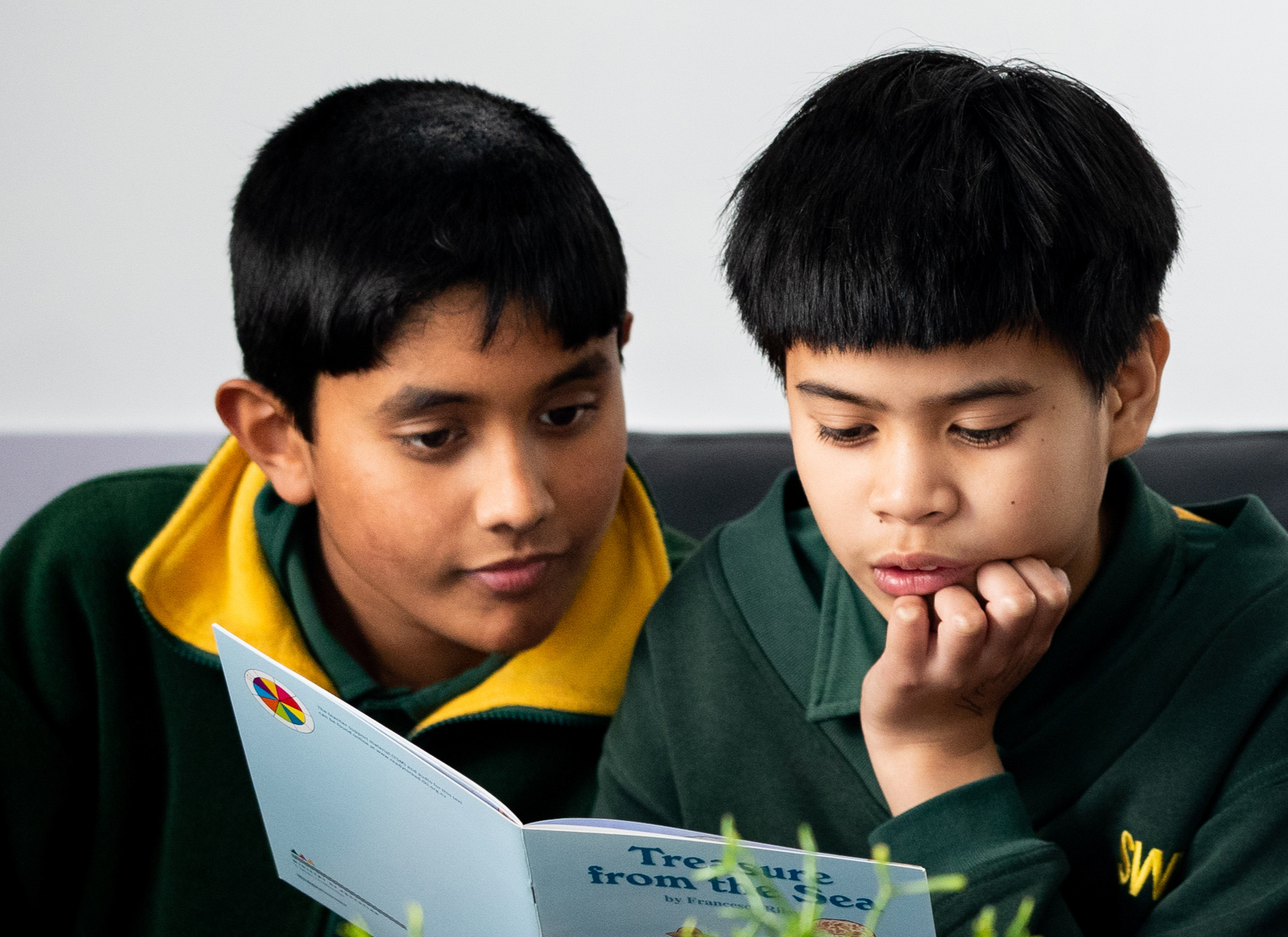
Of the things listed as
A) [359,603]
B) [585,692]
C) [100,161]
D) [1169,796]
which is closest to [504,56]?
[100,161]

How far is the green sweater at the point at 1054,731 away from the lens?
86cm

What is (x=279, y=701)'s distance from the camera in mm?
881

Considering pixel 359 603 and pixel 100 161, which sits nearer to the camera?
pixel 359 603

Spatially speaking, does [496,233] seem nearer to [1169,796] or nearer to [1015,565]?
[1015,565]

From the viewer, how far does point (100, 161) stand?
2045 millimetres

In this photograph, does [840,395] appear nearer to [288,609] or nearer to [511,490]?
[511,490]

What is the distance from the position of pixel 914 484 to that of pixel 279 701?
1.45ft

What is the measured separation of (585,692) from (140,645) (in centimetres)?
41

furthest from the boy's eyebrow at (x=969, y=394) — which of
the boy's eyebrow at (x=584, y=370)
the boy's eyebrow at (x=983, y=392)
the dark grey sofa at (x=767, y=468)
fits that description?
the dark grey sofa at (x=767, y=468)

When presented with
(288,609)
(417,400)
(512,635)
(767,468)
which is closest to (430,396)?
(417,400)

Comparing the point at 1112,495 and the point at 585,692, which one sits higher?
the point at 1112,495

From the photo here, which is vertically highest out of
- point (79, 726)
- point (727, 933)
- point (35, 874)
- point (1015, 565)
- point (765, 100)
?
point (765, 100)

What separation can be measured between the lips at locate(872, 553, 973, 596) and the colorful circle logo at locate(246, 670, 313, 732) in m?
0.39

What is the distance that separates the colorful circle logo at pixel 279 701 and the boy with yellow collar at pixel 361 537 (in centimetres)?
18
